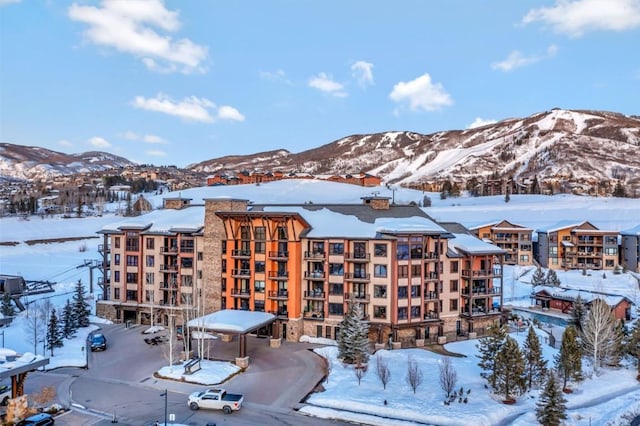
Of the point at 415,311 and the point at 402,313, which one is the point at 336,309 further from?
the point at 415,311

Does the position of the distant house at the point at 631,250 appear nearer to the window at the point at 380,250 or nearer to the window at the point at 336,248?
the window at the point at 380,250

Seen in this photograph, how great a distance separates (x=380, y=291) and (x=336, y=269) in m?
4.26

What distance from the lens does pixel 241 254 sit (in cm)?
4184

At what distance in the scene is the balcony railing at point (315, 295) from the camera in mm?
40075

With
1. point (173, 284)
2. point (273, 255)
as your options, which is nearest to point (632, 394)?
point (273, 255)

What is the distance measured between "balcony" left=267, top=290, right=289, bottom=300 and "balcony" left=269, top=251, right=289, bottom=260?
2961 mm

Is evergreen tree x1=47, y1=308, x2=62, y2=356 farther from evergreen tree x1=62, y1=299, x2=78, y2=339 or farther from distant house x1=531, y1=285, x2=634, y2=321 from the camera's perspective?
→ distant house x1=531, y1=285, x2=634, y2=321

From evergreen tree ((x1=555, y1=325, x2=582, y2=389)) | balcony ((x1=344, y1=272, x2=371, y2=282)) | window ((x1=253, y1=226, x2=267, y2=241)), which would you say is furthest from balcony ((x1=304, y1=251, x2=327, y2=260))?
evergreen tree ((x1=555, y1=325, x2=582, y2=389))

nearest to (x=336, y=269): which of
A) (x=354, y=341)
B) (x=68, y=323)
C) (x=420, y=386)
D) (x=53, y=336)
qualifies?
(x=354, y=341)

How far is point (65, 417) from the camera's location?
24.2 meters

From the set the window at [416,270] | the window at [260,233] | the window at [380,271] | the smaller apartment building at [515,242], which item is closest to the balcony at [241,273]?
the window at [260,233]

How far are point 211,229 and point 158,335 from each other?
34.8ft

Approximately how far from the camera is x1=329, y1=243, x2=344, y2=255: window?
131ft

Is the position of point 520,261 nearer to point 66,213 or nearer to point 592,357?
point 592,357
